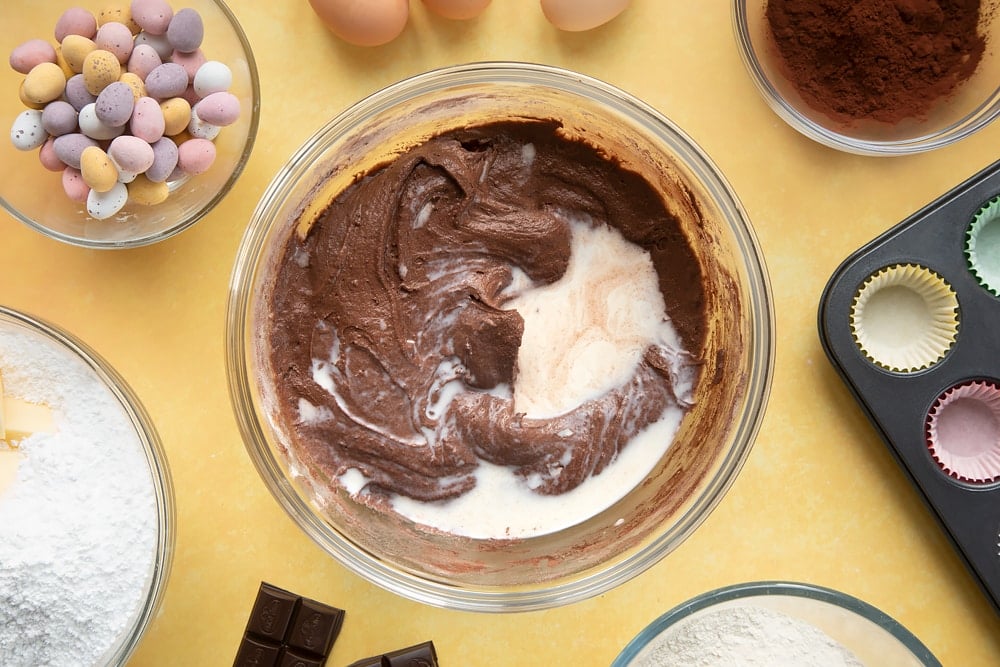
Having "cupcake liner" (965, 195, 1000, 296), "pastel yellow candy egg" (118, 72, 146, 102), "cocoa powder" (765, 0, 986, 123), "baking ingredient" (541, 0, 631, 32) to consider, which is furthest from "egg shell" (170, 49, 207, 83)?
"cupcake liner" (965, 195, 1000, 296)

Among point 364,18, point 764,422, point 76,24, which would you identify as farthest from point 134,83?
point 764,422

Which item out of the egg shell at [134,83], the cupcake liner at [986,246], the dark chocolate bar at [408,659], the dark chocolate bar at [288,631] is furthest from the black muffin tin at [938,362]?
the egg shell at [134,83]

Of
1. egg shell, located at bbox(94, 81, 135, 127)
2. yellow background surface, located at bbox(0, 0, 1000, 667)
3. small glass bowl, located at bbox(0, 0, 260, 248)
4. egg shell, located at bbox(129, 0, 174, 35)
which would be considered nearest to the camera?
egg shell, located at bbox(94, 81, 135, 127)

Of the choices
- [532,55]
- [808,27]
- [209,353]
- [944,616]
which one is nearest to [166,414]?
[209,353]

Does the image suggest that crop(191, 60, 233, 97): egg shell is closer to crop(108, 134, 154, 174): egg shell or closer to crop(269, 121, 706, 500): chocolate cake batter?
crop(108, 134, 154, 174): egg shell

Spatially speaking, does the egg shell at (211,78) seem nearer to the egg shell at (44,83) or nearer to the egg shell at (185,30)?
the egg shell at (185,30)

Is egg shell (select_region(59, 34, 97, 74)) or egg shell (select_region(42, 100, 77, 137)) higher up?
egg shell (select_region(59, 34, 97, 74))

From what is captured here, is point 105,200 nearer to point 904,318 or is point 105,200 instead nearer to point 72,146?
point 72,146
